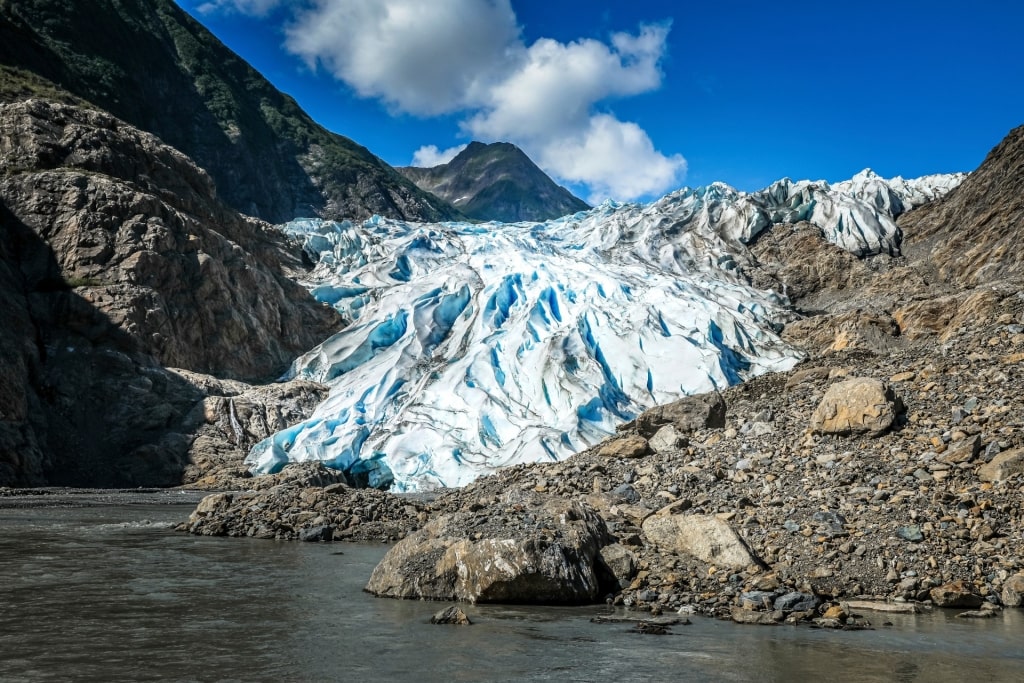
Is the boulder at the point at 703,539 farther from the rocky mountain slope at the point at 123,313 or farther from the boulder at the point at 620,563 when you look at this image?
the rocky mountain slope at the point at 123,313

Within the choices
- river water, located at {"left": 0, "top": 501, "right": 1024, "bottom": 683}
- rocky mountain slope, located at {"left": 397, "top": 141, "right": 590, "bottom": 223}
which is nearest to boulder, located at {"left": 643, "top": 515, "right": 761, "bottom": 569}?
river water, located at {"left": 0, "top": 501, "right": 1024, "bottom": 683}

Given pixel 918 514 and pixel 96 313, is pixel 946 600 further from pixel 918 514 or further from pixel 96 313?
pixel 96 313

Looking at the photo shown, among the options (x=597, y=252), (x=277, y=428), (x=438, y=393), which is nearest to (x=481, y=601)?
(x=438, y=393)

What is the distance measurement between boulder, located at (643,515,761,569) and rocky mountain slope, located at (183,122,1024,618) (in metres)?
0.02

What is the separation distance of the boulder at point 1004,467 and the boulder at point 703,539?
10.4 feet

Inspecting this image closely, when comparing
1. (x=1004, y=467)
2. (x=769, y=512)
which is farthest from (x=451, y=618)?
(x=1004, y=467)

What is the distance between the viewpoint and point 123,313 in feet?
102

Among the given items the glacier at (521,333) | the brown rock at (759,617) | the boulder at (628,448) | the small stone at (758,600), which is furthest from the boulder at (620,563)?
the glacier at (521,333)

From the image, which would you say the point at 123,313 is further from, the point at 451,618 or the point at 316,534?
the point at 451,618

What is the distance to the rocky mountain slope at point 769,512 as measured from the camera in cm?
834

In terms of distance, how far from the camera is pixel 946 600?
8094 millimetres

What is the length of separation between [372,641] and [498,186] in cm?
11791

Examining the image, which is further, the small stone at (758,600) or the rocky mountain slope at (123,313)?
the rocky mountain slope at (123,313)

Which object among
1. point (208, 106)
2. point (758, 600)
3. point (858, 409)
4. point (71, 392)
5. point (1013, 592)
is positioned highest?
point (208, 106)
